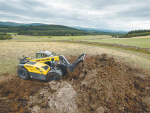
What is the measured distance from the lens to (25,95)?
16.4ft

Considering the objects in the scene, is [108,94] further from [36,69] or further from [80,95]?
[36,69]

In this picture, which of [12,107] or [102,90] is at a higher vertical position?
[102,90]

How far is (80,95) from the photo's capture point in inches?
194

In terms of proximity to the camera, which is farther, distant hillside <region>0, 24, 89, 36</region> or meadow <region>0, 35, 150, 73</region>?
distant hillside <region>0, 24, 89, 36</region>

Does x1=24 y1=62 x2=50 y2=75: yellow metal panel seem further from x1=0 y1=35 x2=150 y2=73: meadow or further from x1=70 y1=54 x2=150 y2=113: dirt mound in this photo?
x1=0 y1=35 x2=150 y2=73: meadow

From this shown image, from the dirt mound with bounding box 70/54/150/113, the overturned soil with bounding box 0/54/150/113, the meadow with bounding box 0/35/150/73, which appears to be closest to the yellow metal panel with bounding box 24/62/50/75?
the overturned soil with bounding box 0/54/150/113

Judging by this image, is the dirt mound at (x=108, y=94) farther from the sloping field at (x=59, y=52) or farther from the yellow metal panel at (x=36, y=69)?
the sloping field at (x=59, y=52)

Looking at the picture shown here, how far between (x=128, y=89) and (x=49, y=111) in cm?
460

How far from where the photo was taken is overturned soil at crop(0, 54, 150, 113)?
4277mm

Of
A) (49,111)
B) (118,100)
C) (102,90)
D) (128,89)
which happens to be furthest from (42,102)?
(128,89)

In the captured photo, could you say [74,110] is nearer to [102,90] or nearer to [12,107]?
[102,90]

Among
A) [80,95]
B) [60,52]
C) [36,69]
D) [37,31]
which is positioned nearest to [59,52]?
[60,52]

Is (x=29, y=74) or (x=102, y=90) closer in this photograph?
(x=102, y=90)

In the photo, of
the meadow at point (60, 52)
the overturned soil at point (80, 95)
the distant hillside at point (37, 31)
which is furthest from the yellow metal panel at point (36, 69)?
the distant hillside at point (37, 31)
